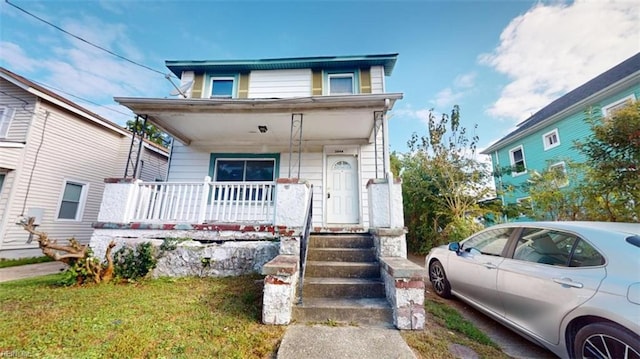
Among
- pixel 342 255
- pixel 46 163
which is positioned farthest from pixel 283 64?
pixel 46 163

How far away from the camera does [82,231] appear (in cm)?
811

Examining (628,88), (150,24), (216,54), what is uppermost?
(150,24)

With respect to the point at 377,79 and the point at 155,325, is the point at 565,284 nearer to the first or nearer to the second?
the point at 155,325

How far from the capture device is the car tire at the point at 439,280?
355cm

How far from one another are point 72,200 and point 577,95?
21242 millimetres

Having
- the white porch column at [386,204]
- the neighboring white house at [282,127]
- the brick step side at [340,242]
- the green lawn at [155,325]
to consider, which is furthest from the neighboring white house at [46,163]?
the white porch column at [386,204]

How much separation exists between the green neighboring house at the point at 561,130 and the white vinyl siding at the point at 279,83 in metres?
7.08

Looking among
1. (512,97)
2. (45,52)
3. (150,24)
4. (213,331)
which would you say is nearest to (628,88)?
(512,97)

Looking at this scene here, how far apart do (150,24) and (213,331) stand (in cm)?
972

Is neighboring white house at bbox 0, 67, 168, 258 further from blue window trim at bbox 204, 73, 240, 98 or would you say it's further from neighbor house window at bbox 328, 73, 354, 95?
neighbor house window at bbox 328, 73, 354, 95

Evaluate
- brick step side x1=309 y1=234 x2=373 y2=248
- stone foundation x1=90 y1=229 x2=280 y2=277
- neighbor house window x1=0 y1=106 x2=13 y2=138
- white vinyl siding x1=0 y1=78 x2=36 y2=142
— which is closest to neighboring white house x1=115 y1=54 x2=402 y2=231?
brick step side x1=309 y1=234 x2=373 y2=248

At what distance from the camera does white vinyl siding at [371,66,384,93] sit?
266 inches

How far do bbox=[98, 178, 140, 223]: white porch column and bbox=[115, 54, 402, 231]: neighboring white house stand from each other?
161 mm

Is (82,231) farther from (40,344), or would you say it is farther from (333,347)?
(333,347)
